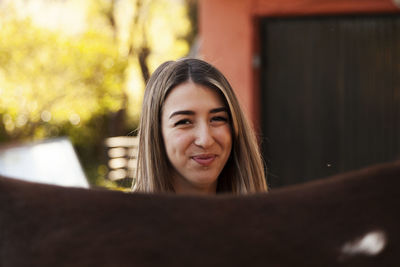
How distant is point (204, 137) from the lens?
134 cm

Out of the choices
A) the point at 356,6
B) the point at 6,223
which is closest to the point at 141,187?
the point at 6,223

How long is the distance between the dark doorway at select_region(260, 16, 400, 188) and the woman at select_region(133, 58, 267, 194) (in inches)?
161

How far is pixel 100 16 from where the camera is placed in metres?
13.4

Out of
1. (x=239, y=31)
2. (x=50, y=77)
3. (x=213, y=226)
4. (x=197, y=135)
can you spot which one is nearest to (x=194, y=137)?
(x=197, y=135)

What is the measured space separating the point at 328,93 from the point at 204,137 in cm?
456

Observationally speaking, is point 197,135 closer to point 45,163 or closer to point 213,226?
point 213,226

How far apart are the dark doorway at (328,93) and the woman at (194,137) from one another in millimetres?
4097

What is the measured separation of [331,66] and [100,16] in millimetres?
8568

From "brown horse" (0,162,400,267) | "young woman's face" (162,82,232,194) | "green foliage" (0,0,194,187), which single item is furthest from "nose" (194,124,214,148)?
"green foliage" (0,0,194,187)

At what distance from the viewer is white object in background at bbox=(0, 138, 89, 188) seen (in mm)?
2824

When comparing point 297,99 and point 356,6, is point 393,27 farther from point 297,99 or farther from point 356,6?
point 297,99

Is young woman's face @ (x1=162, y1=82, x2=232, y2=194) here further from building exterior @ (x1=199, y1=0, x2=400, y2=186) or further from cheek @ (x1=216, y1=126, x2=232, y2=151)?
building exterior @ (x1=199, y1=0, x2=400, y2=186)

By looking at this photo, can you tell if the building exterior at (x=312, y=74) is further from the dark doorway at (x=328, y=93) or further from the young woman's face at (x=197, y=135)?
the young woman's face at (x=197, y=135)

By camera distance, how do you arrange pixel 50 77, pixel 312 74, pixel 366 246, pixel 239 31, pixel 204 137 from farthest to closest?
pixel 50 77 → pixel 312 74 → pixel 239 31 → pixel 204 137 → pixel 366 246
